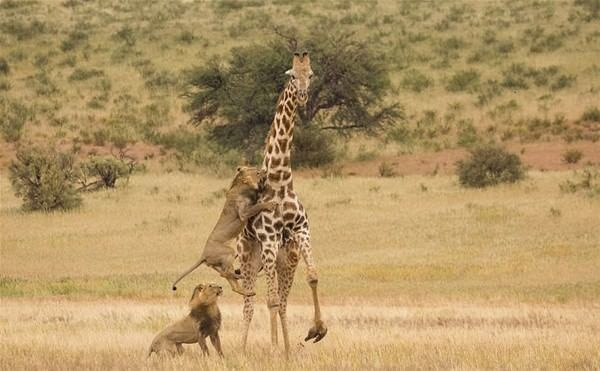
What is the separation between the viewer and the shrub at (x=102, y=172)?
111ft

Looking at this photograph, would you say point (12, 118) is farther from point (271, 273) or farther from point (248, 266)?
point (271, 273)

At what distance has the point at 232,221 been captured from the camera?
36.8ft

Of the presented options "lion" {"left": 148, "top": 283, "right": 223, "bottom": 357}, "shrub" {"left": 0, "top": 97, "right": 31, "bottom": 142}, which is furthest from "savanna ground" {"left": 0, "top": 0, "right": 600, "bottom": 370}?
"lion" {"left": 148, "top": 283, "right": 223, "bottom": 357}

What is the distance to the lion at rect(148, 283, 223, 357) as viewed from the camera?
1118 cm

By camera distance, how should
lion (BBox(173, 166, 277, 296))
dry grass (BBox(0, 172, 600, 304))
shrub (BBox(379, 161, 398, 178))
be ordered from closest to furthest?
lion (BBox(173, 166, 277, 296)), dry grass (BBox(0, 172, 600, 304)), shrub (BBox(379, 161, 398, 178))

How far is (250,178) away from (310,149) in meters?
26.0

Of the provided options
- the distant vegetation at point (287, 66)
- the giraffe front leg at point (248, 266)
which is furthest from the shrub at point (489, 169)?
the giraffe front leg at point (248, 266)

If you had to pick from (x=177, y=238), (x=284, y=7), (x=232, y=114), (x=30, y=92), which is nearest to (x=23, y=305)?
(x=177, y=238)

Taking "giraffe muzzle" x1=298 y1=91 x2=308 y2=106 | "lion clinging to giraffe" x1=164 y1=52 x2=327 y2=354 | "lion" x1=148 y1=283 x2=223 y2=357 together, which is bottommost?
"lion" x1=148 y1=283 x2=223 y2=357

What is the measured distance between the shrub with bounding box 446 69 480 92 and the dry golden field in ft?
55.6

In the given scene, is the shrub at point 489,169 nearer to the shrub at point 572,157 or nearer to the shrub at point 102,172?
the shrub at point 572,157

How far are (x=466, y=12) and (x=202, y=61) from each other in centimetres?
1747

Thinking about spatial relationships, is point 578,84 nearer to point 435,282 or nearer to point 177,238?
point 177,238

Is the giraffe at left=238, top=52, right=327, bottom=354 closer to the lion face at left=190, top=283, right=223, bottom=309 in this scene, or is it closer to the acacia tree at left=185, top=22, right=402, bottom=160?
the lion face at left=190, top=283, right=223, bottom=309
